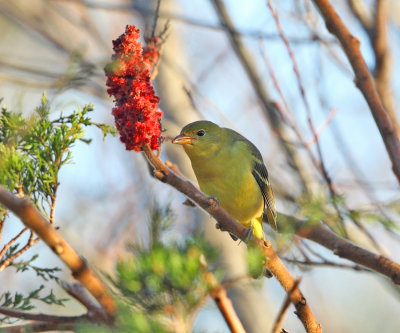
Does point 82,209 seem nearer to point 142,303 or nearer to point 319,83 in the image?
point 319,83

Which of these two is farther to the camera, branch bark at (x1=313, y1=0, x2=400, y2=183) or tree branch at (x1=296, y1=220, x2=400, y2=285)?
branch bark at (x1=313, y1=0, x2=400, y2=183)

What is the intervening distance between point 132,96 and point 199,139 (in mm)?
2389

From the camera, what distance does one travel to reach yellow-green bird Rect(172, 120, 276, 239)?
161 inches

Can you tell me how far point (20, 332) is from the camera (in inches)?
59.4

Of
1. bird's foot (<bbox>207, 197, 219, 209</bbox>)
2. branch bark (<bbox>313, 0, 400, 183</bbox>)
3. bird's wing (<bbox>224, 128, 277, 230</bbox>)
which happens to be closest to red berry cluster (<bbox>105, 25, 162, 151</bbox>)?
bird's foot (<bbox>207, 197, 219, 209</bbox>)


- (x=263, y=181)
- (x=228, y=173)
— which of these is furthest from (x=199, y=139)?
(x=263, y=181)

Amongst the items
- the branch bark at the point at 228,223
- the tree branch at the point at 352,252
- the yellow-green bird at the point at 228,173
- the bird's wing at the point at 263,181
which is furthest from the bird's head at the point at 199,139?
the branch bark at the point at 228,223

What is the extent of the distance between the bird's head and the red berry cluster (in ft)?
7.06

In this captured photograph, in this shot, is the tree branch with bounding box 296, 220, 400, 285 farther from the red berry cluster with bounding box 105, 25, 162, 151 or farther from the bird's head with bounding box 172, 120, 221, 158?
the bird's head with bounding box 172, 120, 221, 158

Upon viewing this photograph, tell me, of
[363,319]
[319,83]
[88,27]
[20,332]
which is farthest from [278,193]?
[363,319]

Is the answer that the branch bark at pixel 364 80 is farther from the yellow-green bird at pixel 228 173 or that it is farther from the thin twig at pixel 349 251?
the yellow-green bird at pixel 228 173

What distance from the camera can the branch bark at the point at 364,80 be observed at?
2.55 metres

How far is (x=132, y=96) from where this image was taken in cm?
179

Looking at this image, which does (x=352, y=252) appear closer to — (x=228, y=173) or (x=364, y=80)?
(x=364, y=80)
